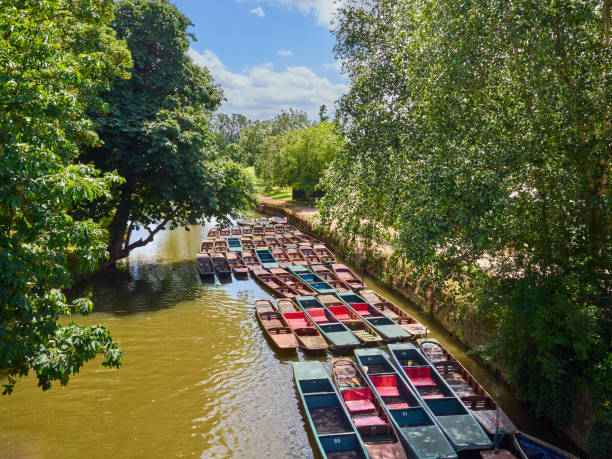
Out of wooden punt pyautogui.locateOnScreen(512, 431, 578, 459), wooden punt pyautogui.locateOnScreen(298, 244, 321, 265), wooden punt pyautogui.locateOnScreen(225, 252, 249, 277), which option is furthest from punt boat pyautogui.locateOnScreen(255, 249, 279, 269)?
wooden punt pyautogui.locateOnScreen(512, 431, 578, 459)

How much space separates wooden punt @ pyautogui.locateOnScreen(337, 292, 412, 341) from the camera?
1645 cm

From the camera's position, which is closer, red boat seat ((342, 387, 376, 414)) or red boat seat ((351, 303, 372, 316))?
red boat seat ((342, 387, 376, 414))

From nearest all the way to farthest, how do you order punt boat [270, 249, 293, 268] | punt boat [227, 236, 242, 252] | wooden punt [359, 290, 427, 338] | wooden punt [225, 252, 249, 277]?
wooden punt [359, 290, 427, 338] → wooden punt [225, 252, 249, 277] → punt boat [270, 249, 293, 268] → punt boat [227, 236, 242, 252]

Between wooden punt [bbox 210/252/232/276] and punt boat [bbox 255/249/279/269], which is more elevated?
punt boat [bbox 255/249/279/269]

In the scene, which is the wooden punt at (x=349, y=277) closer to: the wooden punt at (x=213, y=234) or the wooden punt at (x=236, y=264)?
the wooden punt at (x=236, y=264)

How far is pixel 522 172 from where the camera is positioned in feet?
35.5

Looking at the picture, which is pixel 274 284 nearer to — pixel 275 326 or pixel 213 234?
pixel 275 326

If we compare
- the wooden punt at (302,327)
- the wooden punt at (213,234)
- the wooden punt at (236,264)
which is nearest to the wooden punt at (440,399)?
the wooden punt at (302,327)

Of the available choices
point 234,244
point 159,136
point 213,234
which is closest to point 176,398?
point 159,136

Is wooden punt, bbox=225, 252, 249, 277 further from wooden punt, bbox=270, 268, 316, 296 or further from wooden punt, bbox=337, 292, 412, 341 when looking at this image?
wooden punt, bbox=337, 292, 412, 341

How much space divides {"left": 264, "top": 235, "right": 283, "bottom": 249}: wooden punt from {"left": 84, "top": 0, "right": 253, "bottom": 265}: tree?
6432 mm

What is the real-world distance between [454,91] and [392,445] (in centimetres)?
891

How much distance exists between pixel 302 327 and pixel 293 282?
21.1 feet

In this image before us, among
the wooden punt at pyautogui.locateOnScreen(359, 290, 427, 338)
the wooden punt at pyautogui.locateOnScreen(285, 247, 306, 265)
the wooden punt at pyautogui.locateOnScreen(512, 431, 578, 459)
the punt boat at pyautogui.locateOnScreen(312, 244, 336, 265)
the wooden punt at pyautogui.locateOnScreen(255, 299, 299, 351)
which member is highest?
the punt boat at pyautogui.locateOnScreen(312, 244, 336, 265)
